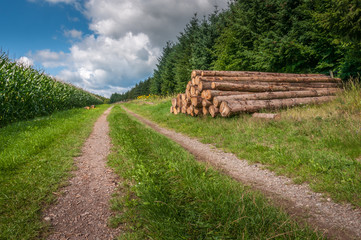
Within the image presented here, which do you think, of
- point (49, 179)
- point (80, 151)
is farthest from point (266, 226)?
point (80, 151)

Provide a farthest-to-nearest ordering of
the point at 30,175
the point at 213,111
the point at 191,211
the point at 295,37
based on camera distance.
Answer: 1. the point at 295,37
2. the point at 213,111
3. the point at 30,175
4. the point at 191,211

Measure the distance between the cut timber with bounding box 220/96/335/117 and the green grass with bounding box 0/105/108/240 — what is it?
5.90 m

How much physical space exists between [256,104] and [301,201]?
20.9 ft

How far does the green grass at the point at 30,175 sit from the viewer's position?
2.34m

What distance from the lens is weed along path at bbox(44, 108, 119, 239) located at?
2.29 metres

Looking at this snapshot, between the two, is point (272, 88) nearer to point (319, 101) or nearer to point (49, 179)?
point (319, 101)

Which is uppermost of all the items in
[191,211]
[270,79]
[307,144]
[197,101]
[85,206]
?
[270,79]

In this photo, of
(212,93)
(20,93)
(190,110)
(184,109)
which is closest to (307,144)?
(212,93)

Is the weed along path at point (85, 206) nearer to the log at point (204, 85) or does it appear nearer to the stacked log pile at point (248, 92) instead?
the stacked log pile at point (248, 92)

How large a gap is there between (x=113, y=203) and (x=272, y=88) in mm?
10302

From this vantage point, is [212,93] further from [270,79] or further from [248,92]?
[270,79]

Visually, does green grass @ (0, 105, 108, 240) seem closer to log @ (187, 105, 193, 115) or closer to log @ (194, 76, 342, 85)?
log @ (187, 105, 193, 115)

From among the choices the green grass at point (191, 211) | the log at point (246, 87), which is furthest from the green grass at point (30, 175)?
the log at point (246, 87)

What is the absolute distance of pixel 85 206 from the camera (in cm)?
282
